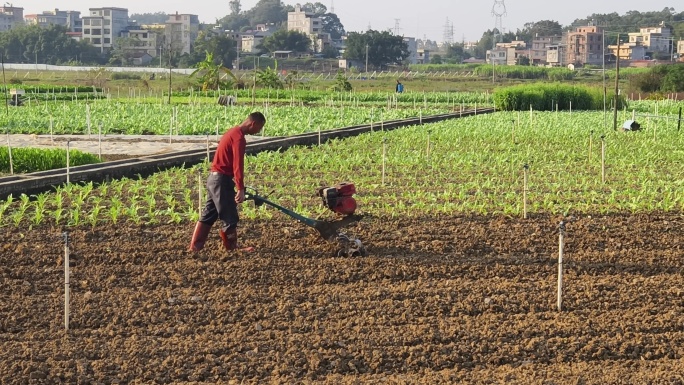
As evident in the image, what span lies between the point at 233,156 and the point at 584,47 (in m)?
132

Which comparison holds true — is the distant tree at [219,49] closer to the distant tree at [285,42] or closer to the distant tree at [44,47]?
the distant tree at [285,42]

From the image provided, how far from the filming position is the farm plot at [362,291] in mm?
5801

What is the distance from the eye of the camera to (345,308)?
6910 mm

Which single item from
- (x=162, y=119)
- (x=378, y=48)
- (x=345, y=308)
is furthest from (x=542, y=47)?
(x=345, y=308)

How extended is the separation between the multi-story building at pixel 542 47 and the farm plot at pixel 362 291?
140 meters

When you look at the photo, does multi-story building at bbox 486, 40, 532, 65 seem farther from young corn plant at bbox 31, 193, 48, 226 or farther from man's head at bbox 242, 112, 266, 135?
man's head at bbox 242, 112, 266, 135

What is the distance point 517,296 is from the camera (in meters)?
7.25

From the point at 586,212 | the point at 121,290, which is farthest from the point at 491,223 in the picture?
the point at 121,290

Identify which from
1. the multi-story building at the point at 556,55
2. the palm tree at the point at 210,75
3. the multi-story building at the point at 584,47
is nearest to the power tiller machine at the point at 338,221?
the palm tree at the point at 210,75

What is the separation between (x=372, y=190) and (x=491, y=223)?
275 centimetres

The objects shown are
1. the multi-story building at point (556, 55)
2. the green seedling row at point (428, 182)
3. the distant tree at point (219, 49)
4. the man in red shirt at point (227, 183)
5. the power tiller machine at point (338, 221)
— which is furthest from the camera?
the multi-story building at point (556, 55)

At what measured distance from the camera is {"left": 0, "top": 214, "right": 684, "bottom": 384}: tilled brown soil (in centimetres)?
572

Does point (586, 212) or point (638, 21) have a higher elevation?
point (638, 21)

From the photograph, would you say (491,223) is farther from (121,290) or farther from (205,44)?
(205,44)
